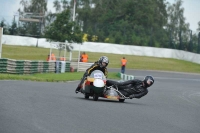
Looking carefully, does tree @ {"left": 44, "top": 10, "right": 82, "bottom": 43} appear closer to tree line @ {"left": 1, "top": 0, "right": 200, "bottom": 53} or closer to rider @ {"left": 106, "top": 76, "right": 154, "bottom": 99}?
tree line @ {"left": 1, "top": 0, "right": 200, "bottom": 53}

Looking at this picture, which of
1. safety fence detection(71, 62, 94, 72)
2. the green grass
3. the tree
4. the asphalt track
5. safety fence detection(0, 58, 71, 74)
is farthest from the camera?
the green grass

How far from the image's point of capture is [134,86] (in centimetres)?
1862

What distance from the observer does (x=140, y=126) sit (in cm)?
1170

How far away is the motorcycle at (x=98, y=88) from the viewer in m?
17.8

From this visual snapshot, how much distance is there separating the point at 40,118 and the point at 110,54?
59.0 meters

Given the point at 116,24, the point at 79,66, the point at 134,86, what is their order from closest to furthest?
the point at 134,86 < the point at 79,66 < the point at 116,24

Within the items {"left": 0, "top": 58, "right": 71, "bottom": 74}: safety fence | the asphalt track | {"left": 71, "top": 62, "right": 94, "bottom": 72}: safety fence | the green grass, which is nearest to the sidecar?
the asphalt track

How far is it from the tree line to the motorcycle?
112ft

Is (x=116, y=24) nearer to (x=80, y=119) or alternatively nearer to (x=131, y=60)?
(x=131, y=60)

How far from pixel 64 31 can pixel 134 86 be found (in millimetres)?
34672

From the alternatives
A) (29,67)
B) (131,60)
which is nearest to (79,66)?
(29,67)

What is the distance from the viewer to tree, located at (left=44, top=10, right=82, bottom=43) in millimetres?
52656

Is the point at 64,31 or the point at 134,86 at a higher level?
the point at 64,31

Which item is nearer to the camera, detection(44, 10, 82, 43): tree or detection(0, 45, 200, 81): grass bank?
detection(44, 10, 82, 43): tree
